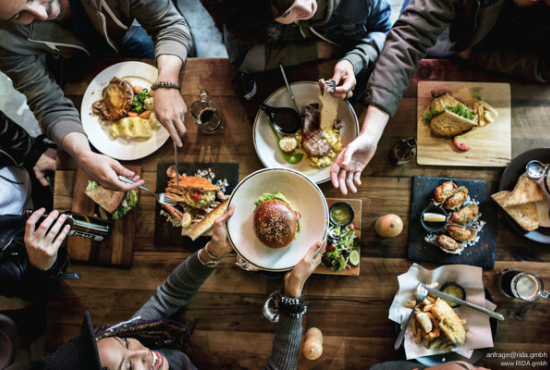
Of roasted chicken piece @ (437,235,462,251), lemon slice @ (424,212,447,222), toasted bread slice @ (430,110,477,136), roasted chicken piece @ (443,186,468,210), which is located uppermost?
toasted bread slice @ (430,110,477,136)

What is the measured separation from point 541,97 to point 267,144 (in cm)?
180

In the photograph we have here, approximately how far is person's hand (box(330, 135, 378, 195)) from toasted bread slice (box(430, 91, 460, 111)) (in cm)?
49

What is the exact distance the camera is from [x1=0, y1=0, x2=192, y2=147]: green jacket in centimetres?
187

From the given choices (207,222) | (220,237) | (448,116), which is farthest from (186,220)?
(448,116)

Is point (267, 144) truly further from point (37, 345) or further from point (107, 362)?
point (37, 345)

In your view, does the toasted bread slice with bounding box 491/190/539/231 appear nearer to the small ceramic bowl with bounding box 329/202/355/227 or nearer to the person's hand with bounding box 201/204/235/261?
the small ceramic bowl with bounding box 329/202/355/227

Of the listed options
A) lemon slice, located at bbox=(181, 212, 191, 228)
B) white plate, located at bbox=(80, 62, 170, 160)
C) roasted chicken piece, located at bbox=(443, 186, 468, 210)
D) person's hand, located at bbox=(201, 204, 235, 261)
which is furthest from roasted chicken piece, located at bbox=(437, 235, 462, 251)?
white plate, located at bbox=(80, 62, 170, 160)

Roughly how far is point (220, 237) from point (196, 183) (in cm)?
46

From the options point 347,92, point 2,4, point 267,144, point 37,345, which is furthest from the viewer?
point 37,345

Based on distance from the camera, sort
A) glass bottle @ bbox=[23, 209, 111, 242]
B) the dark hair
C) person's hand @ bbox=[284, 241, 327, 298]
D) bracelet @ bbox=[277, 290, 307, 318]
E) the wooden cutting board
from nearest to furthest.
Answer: the dark hair → person's hand @ bbox=[284, 241, 327, 298] → bracelet @ bbox=[277, 290, 307, 318] → glass bottle @ bbox=[23, 209, 111, 242] → the wooden cutting board

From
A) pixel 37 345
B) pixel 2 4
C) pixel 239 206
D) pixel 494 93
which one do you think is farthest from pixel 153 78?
pixel 37 345

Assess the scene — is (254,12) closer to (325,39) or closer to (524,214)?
(325,39)

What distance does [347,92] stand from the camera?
6.05 feet

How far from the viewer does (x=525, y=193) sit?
5.97ft
